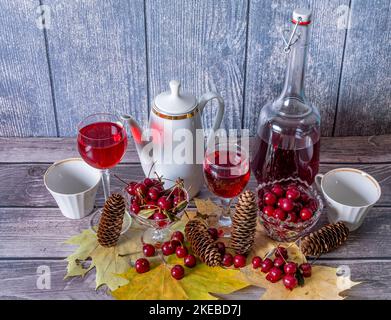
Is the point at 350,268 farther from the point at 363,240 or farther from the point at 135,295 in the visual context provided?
the point at 135,295

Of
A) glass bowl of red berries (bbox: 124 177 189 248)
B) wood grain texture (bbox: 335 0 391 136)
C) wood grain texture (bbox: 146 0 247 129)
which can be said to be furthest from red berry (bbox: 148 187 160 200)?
wood grain texture (bbox: 335 0 391 136)

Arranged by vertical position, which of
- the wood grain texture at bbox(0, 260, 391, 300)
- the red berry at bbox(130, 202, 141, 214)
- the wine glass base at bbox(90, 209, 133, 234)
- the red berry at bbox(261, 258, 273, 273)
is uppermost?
the red berry at bbox(130, 202, 141, 214)

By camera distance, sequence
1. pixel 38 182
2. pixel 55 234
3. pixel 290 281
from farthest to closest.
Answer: pixel 38 182, pixel 55 234, pixel 290 281

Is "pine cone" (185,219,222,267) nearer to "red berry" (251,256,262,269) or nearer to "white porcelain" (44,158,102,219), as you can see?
"red berry" (251,256,262,269)

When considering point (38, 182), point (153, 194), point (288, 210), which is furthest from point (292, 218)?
point (38, 182)

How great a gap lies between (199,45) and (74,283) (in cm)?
52

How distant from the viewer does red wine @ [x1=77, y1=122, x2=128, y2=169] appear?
3.01ft

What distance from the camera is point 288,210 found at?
912 mm

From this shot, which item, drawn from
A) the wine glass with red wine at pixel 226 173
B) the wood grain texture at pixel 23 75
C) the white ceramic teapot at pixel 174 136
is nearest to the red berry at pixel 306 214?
the wine glass with red wine at pixel 226 173

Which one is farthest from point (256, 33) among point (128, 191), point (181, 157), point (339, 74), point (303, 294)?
point (303, 294)

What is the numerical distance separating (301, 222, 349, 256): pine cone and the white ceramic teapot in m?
0.23

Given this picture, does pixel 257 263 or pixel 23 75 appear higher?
pixel 23 75

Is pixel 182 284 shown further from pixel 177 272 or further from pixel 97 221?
pixel 97 221

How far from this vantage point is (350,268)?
2.94 feet
